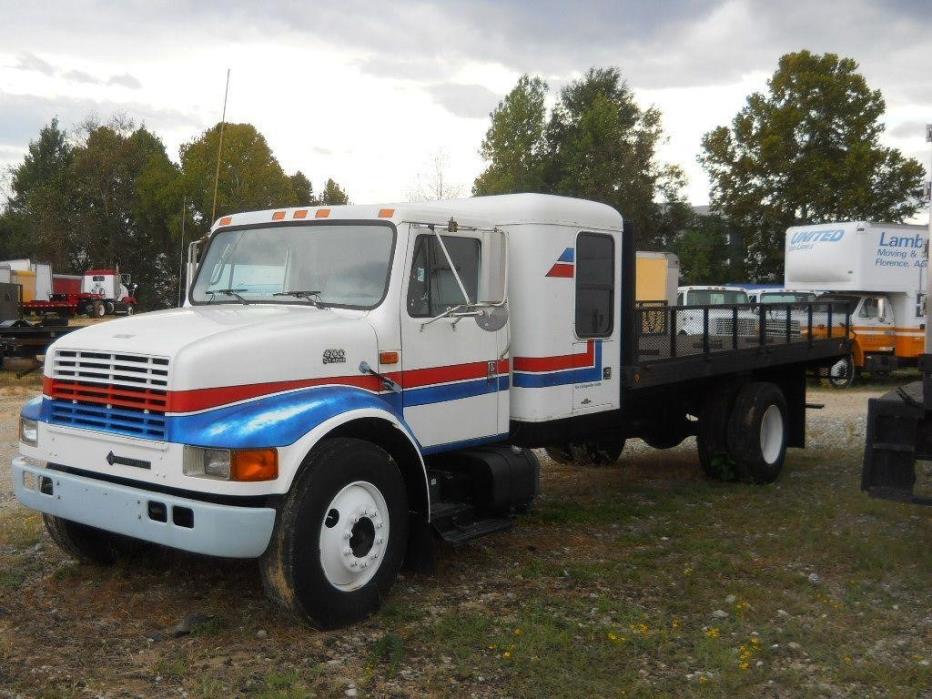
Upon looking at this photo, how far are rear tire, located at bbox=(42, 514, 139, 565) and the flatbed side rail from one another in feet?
13.1

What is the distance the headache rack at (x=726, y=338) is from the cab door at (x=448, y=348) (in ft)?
5.08

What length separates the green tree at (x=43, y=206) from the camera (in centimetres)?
5272

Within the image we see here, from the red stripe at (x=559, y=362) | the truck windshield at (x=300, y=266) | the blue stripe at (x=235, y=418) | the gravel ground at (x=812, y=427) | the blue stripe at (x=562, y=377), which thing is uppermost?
the truck windshield at (x=300, y=266)

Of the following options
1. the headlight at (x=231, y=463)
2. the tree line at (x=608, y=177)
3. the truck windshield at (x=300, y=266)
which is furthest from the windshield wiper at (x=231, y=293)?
the tree line at (x=608, y=177)

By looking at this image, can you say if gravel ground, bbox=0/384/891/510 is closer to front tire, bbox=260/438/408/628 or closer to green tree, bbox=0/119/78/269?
front tire, bbox=260/438/408/628

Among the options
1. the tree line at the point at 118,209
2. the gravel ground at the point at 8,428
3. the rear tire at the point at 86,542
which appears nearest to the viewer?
the rear tire at the point at 86,542

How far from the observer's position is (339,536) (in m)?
4.88

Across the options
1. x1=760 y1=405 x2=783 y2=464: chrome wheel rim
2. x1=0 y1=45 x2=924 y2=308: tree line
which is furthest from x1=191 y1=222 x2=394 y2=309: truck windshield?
x1=0 y1=45 x2=924 y2=308: tree line

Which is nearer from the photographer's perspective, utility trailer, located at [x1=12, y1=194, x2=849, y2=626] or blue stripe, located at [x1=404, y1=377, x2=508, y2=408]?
utility trailer, located at [x1=12, y1=194, x2=849, y2=626]

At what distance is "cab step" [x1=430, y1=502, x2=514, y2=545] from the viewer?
557cm

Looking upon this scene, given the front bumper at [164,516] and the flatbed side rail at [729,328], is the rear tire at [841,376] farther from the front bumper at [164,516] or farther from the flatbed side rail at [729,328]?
the front bumper at [164,516]

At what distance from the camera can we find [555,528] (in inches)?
288

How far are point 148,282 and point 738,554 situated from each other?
163 ft

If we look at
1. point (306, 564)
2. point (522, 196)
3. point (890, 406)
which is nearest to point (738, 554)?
point (890, 406)
